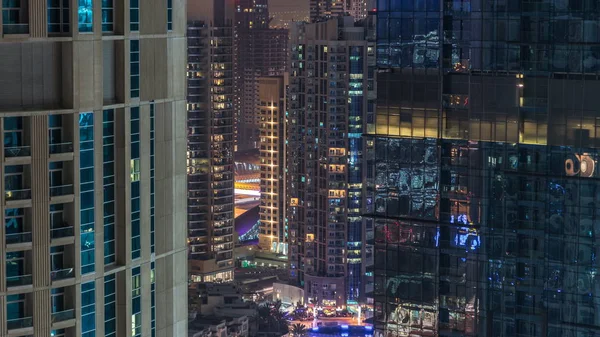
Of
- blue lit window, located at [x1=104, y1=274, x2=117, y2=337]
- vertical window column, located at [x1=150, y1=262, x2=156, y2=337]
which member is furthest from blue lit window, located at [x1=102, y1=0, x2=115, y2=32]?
vertical window column, located at [x1=150, y1=262, x2=156, y2=337]

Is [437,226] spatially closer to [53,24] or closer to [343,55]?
[53,24]

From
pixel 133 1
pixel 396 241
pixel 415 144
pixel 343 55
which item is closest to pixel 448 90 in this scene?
pixel 415 144

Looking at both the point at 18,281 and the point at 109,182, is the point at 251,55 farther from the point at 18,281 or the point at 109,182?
the point at 18,281

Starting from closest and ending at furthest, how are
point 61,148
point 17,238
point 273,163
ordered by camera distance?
point 17,238, point 61,148, point 273,163

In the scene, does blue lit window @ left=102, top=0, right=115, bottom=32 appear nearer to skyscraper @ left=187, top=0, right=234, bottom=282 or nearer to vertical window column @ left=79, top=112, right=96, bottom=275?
vertical window column @ left=79, top=112, right=96, bottom=275

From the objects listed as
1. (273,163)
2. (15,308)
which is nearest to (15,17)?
(15,308)
